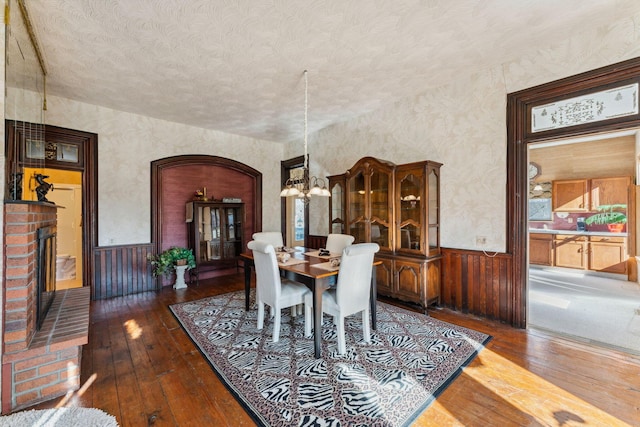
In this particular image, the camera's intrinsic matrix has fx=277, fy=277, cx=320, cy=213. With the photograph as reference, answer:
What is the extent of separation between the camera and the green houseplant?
4.48m

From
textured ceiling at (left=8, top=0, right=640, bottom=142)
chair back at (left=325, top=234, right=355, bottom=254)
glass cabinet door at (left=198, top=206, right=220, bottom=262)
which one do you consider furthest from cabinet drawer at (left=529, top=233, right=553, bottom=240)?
glass cabinet door at (left=198, top=206, right=220, bottom=262)

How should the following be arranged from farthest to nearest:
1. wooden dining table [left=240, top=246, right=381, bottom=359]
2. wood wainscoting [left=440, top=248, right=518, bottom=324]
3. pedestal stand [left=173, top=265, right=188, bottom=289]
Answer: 1. pedestal stand [left=173, top=265, right=188, bottom=289]
2. wood wainscoting [left=440, top=248, right=518, bottom=324]
3. wooden dining table [left=240, top=246, right=381, bottom=359]

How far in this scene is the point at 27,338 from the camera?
1.89 metres

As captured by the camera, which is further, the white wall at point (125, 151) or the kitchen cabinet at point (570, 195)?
the kitchen cabinet at point (570, 195)

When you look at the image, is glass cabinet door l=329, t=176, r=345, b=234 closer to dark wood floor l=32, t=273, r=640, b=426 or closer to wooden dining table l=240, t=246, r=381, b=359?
wooden dining table l=240, t=246, r=381, b=359

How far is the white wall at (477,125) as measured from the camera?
8.31 ft

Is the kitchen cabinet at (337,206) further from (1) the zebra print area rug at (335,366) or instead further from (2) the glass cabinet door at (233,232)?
(2) the glass cabinet door at (233,232)

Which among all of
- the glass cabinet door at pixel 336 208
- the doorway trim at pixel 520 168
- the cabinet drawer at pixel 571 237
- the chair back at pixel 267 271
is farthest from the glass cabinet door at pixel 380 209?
the cabinet drawer at pixel 571 237

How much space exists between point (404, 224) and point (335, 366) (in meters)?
1.98

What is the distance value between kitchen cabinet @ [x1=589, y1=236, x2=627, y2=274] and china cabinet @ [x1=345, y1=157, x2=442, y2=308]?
424 cm

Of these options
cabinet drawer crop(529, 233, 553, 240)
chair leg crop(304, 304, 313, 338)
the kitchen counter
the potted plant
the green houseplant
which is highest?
the potted plant

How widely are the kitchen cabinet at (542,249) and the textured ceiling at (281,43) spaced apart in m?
4.79

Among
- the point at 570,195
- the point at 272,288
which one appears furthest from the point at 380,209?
the point at 570,195

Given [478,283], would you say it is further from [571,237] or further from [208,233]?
[208,233]
